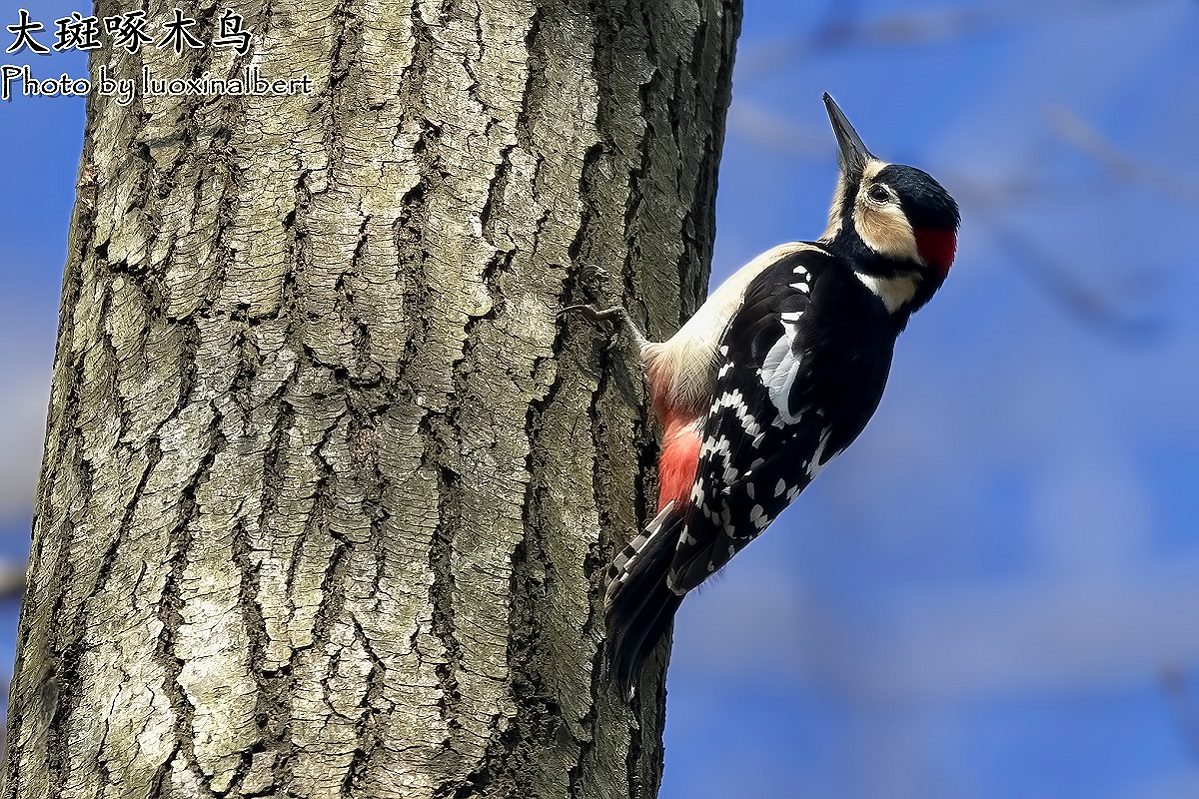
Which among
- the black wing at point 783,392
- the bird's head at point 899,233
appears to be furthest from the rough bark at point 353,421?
the bird's head at point 899,233

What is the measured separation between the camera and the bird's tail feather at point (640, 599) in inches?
87.7

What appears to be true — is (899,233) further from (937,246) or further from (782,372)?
(782,372)

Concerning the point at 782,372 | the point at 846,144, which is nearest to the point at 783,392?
the point at 782,372

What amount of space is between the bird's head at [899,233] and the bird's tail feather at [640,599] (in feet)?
5.04

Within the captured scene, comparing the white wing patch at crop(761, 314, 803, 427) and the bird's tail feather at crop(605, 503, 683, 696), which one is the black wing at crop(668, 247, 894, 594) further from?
the bird's tail feather at crop(605, 503, 683, 696)

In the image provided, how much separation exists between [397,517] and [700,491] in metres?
0.93

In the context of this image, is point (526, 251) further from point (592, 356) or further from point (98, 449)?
point (98, 449)

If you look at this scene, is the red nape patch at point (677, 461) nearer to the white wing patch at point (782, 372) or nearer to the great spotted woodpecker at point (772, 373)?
the great spotted woodpecker at point (772, 373)

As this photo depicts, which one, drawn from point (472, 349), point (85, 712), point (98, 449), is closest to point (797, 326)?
point (472, 349)

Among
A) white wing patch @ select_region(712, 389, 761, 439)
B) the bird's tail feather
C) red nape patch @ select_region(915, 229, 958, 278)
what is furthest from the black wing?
red nape patch @ select_region(915, 229, 958, 278)

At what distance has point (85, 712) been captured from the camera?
195 cm

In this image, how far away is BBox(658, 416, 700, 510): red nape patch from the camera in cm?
263

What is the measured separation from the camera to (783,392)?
3.21 m

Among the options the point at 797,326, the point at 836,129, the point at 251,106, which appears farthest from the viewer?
the point at 836,129
